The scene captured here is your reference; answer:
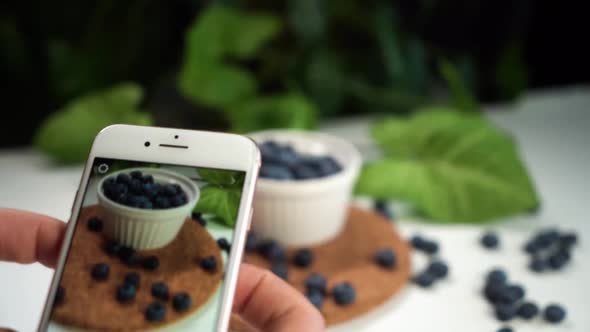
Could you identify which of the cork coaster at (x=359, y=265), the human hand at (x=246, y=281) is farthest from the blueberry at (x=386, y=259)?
the human hand at (x=246, y=281)

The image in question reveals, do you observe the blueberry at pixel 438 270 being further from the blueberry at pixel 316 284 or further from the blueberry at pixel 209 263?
the blueberry at pixel 209 263

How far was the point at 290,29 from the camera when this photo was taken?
36.2 inches

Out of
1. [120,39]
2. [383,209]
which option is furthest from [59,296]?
[120,39]

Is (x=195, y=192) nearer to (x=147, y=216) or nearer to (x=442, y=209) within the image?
(x=147, y=216)

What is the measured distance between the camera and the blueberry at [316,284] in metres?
0.53

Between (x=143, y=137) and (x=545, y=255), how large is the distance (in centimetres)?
46

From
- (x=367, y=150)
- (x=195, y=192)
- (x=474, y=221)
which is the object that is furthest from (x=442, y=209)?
(x=195, y=192)

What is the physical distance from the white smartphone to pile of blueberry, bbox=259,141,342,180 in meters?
0.24

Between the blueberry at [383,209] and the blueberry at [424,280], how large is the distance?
0.44ft

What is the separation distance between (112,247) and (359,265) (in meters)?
0.30

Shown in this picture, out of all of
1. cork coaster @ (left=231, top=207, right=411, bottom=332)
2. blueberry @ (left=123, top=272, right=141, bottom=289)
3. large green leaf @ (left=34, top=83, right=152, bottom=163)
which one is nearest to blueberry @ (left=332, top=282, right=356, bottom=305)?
cork coaster @ (left=231, top=207, right=411, bottom=332)

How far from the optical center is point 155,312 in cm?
32

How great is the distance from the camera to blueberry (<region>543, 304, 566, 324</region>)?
502 millimetres

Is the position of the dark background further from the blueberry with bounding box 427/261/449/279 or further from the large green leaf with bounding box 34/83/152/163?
the blueberry with bounding box 427/261/449/279
